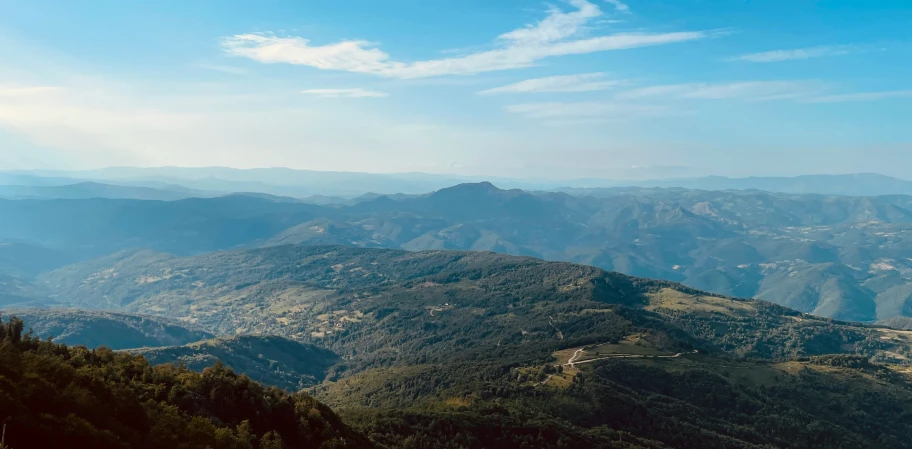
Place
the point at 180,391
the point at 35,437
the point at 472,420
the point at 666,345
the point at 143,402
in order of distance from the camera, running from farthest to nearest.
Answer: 1. the point at 666,345
2. the point at 472,420
3. the point at 180,391
4. the point at 143,402
5. the point at 35,437

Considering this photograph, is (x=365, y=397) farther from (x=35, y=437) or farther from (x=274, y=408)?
(x=35, y=437)

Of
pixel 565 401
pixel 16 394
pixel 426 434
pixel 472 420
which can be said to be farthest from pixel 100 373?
pixel 565 401

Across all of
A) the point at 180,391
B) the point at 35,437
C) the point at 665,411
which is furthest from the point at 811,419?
the point at 35,437

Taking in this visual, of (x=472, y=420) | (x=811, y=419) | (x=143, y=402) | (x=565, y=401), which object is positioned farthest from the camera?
(x=811, y=419)

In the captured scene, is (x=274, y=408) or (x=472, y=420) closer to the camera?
(x=274, y=408)

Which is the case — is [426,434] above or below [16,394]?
below

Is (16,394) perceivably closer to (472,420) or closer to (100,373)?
(100,373)

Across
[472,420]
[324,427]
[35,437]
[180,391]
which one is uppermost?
[35,437]
